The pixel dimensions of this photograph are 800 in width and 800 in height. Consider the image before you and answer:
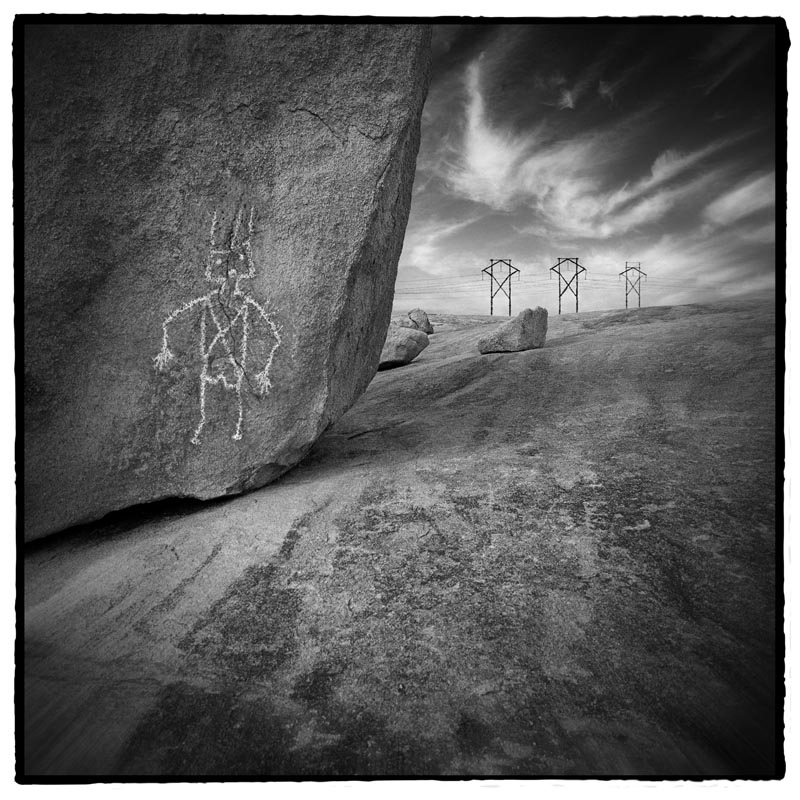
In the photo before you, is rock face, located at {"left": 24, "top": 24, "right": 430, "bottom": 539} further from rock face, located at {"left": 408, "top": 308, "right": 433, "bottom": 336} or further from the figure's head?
rock face, located at {"left": 408, "top": 308, "right": 433, "bottom": 336}

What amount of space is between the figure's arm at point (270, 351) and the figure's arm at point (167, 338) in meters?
0.27

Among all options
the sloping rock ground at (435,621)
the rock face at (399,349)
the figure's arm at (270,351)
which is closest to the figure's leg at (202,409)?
the figure's arm at (270,351)

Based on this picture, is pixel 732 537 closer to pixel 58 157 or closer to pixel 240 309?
pixel 240 309

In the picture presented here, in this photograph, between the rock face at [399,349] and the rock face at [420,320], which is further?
the rock face at [420,320]

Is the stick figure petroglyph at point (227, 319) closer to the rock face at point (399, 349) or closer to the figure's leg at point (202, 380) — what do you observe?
the figure's leg at point (202, 380)

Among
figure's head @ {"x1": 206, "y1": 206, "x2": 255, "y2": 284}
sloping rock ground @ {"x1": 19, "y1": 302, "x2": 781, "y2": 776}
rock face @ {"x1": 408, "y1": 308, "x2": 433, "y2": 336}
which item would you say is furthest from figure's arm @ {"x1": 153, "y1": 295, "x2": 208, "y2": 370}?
rock face @ {"x1": 408, "y1": 308, "x2": 433, "y2": 336}

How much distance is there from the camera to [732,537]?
2.16m

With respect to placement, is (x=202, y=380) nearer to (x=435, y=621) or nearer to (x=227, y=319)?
(x=227, y=319)

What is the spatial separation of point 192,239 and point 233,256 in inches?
8.9

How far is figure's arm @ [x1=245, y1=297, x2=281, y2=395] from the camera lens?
2744 mm

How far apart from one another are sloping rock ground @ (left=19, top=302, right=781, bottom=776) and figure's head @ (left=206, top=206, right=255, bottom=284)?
1264 millimetres

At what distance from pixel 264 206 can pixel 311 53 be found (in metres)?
0.85

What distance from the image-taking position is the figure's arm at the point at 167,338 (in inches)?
106

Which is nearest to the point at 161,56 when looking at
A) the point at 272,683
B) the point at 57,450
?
the point at 57,450
